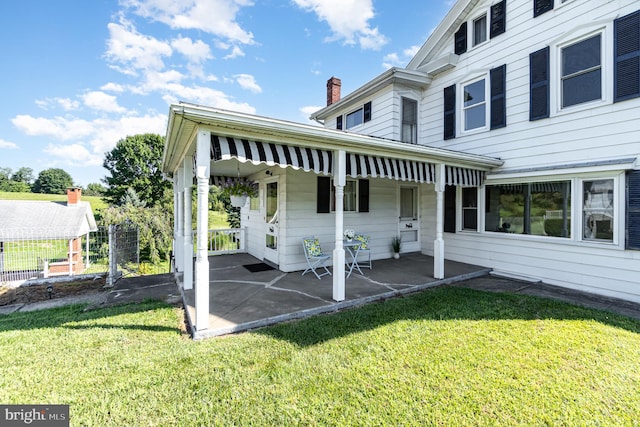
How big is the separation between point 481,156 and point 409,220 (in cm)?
296

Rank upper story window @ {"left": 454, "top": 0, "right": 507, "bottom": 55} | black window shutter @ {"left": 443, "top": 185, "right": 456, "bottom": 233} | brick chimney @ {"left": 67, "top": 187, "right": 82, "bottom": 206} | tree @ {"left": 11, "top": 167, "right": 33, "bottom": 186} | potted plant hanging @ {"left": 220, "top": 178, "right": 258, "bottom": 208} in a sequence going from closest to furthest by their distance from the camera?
potted plant hanging @ {"left": 220, "top": 178, "right": 258, "bottom": 208}, upper story window @ {"left": 454, "top": 0, "right": 507, "bottom": 55}, black window shutter @ {"left": 443, "top": 185, "right": 456, "bottom": 233}, brick chimney @ {"left": 67, "top": 187, "right": 82, "bottom": 206}, tree @ {"left": 11, "top": 167, "right": 33, "bottom": 186}

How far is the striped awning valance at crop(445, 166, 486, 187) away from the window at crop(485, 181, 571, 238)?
0.46m

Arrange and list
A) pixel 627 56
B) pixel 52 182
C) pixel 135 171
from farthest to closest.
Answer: pixel 52 182
pixel 135 171
pixel 627 56

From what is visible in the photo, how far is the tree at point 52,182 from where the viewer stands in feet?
161

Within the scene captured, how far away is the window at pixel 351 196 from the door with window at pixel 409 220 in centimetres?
152

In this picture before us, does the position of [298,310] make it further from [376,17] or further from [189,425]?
[376,17]

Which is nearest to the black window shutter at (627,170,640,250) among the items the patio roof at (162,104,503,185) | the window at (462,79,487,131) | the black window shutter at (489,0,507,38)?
the patio roof at (162,104,503,185)

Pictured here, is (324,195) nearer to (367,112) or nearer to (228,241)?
(367,112)

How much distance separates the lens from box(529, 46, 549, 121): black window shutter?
233 inches

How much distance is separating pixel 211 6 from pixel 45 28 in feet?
17.3

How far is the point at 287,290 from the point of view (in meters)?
5.35

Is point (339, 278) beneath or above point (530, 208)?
beneath

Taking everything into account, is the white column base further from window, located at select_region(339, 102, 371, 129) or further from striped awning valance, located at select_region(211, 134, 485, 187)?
window, located at select_region(339, 102, 371, 129)

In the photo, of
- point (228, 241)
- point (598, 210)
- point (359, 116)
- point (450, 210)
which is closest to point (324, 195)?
point (450, 210)
